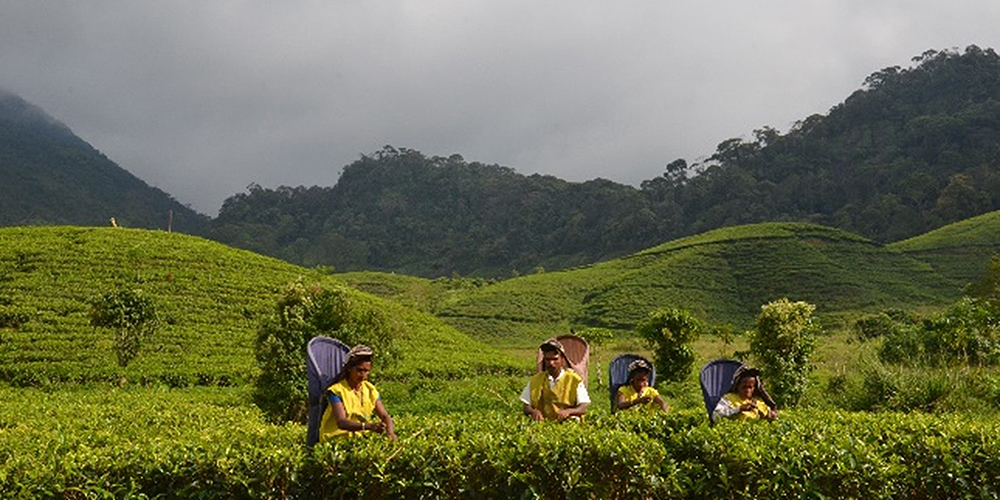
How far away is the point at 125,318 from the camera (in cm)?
2125

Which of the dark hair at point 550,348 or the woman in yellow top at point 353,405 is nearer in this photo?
the woman in yellow top at point 353,405

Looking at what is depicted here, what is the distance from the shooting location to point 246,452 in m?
5.11

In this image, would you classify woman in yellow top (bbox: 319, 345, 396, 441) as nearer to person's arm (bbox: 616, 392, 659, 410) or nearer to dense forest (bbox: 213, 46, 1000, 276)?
person's arm (bbox: 616, 392, 659, 410)

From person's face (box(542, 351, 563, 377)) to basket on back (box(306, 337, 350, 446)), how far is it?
2.06 metres

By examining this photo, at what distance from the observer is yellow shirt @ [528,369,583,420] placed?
680 cm

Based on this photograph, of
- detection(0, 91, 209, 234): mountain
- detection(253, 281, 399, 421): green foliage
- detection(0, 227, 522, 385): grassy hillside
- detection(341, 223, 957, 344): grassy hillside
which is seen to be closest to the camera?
detection(253, 281, 399, 421): green foliage

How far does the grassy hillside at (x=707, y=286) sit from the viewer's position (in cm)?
5741

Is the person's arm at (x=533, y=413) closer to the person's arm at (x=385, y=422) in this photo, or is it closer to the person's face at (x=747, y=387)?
the person's arm at (x=385, y=422)

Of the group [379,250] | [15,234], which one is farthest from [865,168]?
[15,234]

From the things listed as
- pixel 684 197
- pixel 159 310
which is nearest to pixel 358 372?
pixel 159 310

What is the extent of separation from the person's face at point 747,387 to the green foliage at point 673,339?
48.6ft

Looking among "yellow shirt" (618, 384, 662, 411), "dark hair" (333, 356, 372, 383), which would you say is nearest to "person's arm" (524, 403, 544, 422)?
"yellow shirt" (618, 384, 662, 411)

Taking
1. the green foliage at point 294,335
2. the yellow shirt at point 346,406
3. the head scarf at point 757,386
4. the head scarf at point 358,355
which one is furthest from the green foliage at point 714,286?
the head scarf at point 358,355

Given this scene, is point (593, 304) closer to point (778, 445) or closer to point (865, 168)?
point (778, 445)
